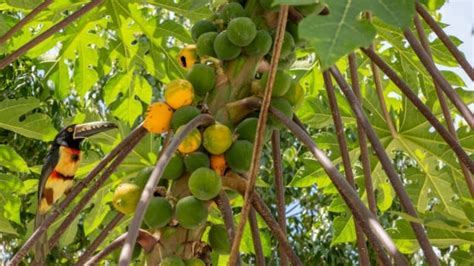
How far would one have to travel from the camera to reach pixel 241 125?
6.21ft

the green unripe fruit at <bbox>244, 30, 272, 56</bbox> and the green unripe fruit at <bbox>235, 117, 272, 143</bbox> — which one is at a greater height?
the green unripe fruit at <bbox>244, 30, 272, 56</bbox>

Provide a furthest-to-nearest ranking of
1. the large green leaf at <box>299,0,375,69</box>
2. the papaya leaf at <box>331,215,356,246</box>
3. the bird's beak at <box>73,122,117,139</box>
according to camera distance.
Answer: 1. the papaya leaf at <box>331,215,356,246</box>
2. the bird's beak at <box>73,122,117,139</box>
3. the large green leaf at <box>299,0,375,69</box>

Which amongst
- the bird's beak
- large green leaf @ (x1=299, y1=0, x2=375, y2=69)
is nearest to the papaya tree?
Result: large green leaf @ (x1=299, y1=0, x2=375, y2=69)

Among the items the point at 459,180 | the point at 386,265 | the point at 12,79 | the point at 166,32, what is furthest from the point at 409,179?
the point at 12,79

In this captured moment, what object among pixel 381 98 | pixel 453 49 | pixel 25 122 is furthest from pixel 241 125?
pixel 25 122

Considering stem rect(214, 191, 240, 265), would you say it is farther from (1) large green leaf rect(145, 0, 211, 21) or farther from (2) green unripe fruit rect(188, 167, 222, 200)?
(1) large green leaf rect(145, 0, 211, 21)

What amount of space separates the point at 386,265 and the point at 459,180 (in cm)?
107

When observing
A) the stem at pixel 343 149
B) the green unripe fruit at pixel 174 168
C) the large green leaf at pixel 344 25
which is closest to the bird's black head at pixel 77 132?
the green unripe fruit at pixel 174 168

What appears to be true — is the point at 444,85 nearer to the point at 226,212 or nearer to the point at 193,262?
the point at 226,212

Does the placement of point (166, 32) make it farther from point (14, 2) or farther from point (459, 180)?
point (459, 180)

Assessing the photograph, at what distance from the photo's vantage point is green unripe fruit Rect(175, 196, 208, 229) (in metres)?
1.74

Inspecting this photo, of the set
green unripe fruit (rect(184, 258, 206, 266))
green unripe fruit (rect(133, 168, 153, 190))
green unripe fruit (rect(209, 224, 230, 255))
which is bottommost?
green unripe fruit (rect(209, 224, 230, 255))

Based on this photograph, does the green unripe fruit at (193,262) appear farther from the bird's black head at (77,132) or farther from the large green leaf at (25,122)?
the large green leaf at (25,122)

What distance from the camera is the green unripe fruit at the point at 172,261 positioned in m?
1.69
